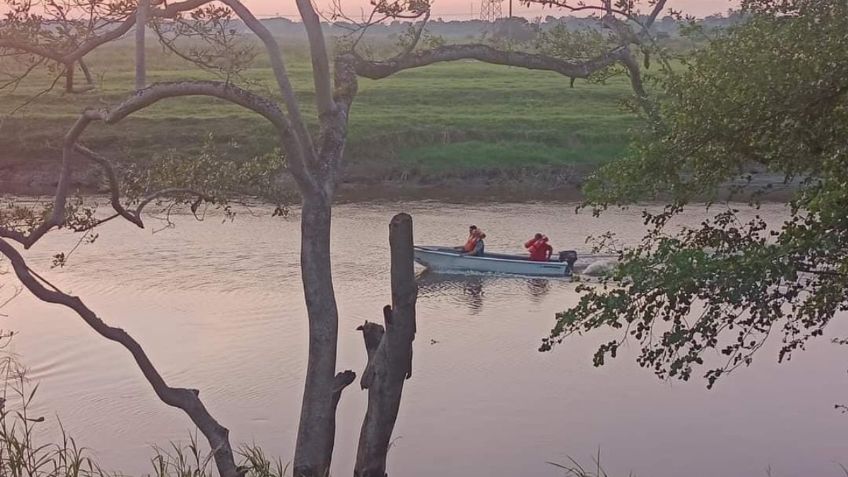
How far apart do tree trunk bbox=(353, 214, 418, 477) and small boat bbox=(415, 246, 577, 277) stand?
42.2 ft

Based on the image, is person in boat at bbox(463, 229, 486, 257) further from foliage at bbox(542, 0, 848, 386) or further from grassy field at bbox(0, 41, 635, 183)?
foliage at bbox(542, 0, 848, 386)

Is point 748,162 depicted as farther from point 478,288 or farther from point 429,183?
point 429,183

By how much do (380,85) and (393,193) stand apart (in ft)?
46.5

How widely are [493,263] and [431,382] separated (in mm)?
6987

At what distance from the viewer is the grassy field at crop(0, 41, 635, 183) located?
3544 cm

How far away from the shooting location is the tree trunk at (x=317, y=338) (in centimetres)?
889

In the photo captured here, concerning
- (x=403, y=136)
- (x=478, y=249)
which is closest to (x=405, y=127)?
(x=403, y=136)

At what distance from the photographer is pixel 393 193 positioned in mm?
33188

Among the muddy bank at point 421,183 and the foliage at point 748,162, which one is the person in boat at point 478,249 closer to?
the muddy bank at point 421,183

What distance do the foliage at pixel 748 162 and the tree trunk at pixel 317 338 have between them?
1.94 metres

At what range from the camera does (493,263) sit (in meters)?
22.3

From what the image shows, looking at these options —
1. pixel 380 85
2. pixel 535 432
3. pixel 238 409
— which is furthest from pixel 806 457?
pixel 380 85

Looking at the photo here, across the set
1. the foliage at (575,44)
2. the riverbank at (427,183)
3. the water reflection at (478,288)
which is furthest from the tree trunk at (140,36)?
the riverbank at (427,183)

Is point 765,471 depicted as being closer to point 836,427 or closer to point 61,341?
point 836,427
